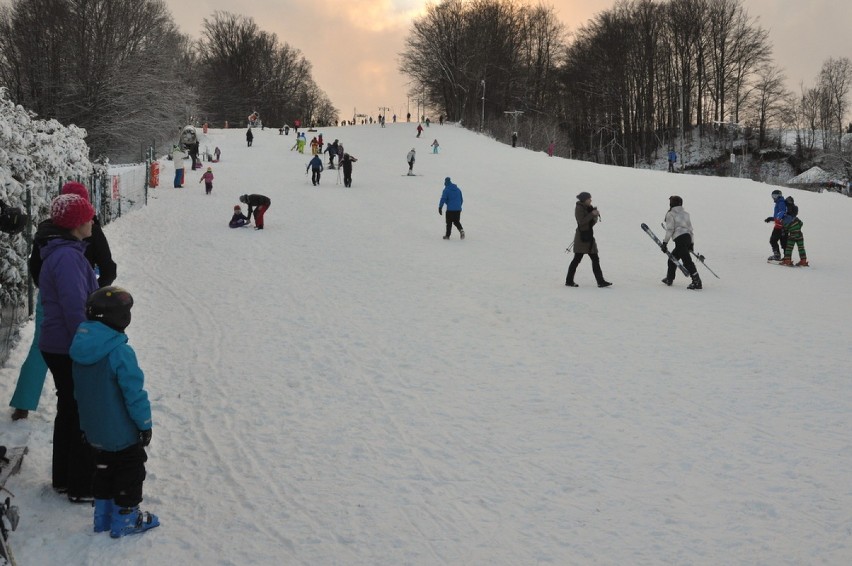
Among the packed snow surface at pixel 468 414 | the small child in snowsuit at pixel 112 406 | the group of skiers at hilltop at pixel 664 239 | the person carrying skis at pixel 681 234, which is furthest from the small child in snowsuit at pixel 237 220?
the small child in snowsuit at pixel 112 406

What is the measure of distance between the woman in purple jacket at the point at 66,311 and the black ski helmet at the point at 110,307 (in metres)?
0.56

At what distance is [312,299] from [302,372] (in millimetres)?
3495

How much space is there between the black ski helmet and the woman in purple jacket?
564 mm

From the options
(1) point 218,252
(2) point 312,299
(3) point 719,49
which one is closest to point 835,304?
(2) point 312,299

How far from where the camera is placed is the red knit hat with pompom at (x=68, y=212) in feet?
13.5

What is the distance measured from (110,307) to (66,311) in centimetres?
66

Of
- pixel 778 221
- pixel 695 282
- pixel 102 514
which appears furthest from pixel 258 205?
pixel 102 514

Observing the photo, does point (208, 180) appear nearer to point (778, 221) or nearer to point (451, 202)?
point (451, 202)

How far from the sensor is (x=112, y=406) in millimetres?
3709

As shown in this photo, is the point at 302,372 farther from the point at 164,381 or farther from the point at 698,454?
the point at 698,454

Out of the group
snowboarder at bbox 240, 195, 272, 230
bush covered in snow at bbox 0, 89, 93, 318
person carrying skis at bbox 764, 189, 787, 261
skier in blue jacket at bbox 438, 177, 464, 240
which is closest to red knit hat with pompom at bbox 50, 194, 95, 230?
bush covered in snow at bbox 0, 89, 93, 318

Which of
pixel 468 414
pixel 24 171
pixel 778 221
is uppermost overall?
pixel 24 171

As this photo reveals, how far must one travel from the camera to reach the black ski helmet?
360 cm

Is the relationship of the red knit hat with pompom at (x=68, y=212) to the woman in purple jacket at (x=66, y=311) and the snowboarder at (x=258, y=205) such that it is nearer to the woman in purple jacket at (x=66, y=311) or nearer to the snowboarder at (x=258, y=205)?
→ the woman in purple jacket at (x=66, y=311)
